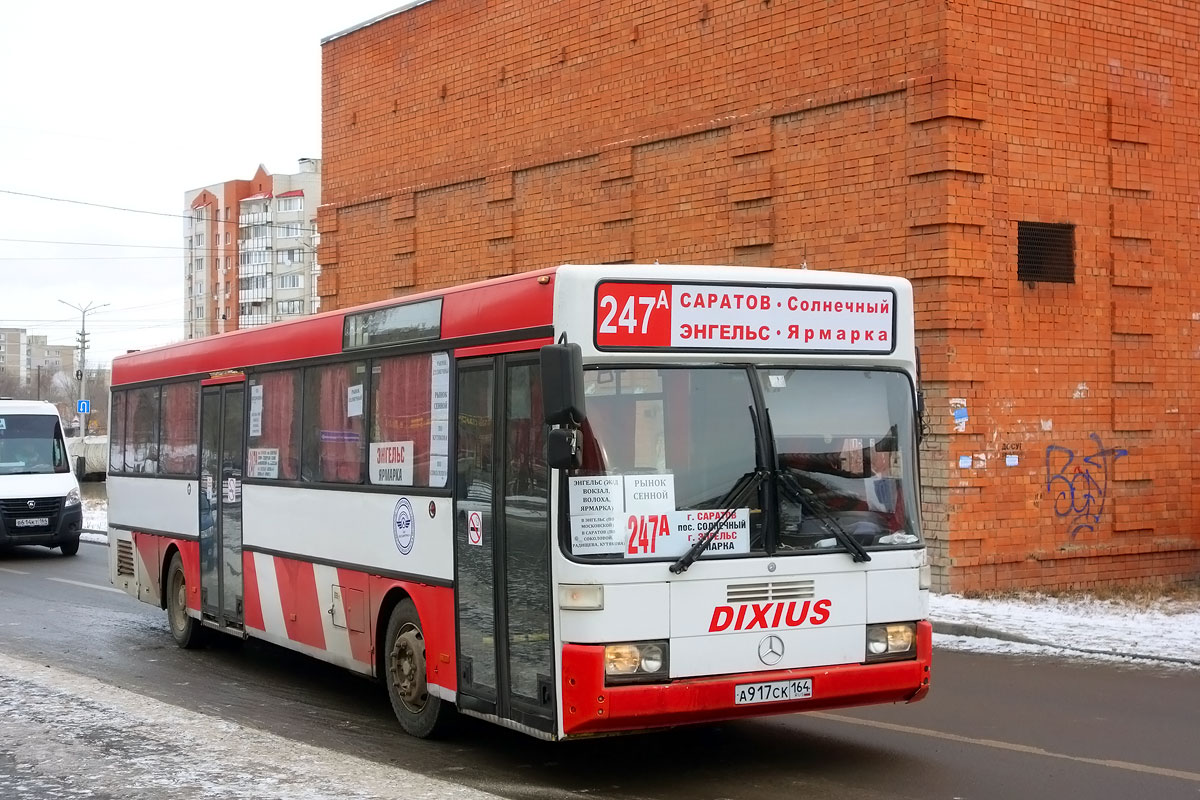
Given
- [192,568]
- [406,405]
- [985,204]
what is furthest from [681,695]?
[985,204]

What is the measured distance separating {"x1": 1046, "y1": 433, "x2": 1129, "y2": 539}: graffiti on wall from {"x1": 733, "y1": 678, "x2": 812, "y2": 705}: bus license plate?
978 cm

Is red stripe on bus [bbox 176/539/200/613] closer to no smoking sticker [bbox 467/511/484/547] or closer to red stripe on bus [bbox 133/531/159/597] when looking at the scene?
red stripe on bus [bbox 133/531/159/597]

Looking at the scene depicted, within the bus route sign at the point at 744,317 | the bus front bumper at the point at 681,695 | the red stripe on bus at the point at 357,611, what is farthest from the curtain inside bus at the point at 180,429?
the bus front bumper at the point at 681,695

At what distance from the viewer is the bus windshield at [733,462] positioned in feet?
24.1

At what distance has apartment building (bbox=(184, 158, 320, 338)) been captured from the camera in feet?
408

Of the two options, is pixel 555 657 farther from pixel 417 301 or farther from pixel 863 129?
pixel 863 129

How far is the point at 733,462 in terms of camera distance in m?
7.52

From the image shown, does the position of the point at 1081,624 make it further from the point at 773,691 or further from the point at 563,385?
the point at 563,385

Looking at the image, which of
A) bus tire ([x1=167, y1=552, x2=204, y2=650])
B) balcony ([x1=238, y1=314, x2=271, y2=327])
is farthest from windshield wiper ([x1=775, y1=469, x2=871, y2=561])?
balcony ([x1=238, y1=314, x2=271, y2=327])

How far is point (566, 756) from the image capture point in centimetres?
850

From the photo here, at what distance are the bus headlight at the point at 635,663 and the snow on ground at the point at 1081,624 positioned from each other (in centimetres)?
630

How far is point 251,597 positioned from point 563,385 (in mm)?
5557

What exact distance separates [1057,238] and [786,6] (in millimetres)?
4188

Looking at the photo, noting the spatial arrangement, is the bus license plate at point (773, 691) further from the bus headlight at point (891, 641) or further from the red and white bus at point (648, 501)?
the bus headlight at point (891, 641)
